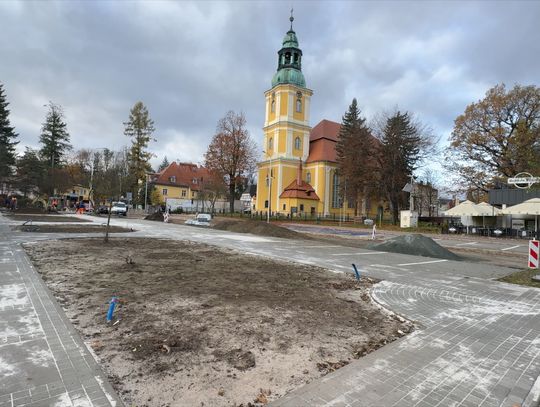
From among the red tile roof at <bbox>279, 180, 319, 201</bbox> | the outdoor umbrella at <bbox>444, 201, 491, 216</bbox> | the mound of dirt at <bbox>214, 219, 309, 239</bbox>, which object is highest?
the red tile roof at <bbox>279, 180, 319, 201</bbox>

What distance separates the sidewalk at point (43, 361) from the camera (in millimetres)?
2912

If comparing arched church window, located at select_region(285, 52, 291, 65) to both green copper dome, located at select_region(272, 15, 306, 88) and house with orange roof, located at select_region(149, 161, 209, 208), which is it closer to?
green copper dome, located at select_region(272, 15, 306, 88)

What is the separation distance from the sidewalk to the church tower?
54660mm

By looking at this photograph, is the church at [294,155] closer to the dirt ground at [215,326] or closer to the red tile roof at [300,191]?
the red tile roof at [300,191]

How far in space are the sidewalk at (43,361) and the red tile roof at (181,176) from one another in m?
74.3

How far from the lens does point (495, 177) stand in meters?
38.2

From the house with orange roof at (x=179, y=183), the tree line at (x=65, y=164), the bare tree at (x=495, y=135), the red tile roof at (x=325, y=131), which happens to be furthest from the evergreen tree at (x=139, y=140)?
the bare tree at (x=495, y=135)

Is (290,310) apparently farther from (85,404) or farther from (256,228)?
(256,228)

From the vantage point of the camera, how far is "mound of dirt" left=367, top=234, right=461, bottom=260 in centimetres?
1512

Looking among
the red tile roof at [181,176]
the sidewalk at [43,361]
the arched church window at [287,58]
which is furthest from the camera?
the red tile roof at [181,176]

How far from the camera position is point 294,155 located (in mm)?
63406

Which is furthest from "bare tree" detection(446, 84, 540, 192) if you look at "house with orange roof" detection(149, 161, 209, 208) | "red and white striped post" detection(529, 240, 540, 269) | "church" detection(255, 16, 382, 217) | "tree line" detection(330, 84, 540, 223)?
"house with orange roof" detection(149, 161, 209, 208)

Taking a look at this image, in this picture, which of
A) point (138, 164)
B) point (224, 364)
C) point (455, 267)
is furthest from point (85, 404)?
point (138, 164)

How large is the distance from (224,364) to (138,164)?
6065cm
